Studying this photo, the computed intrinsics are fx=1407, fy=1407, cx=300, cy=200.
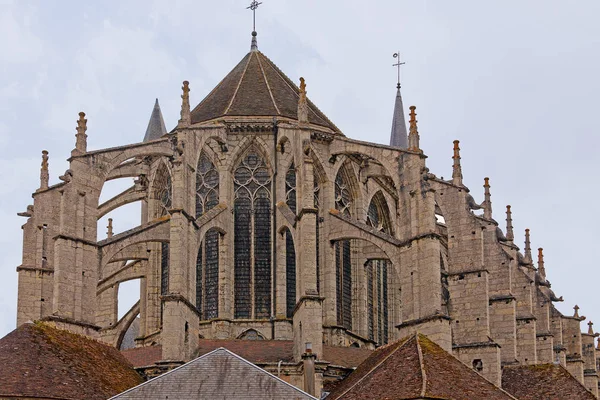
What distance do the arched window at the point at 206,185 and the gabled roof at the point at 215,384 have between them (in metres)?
13.8

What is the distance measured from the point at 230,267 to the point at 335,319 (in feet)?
13.3

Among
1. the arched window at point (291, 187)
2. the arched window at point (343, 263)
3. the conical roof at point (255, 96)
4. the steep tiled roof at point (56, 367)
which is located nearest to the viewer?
the steep tiled roof at point (56, 367)

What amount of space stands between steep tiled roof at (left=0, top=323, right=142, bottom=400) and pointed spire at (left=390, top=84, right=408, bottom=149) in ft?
104

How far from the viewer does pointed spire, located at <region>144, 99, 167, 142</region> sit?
210ft

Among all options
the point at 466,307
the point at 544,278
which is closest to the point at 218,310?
the point at 466,307

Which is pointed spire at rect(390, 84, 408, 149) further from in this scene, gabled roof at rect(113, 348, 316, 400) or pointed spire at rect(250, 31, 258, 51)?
gabled roof at rect(113, 348, 316, 400)

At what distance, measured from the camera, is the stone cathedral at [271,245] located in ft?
147

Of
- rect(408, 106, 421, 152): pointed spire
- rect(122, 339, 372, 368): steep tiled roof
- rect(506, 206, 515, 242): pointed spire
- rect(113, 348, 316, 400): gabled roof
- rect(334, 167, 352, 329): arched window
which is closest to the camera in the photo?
rect(113, 348, 316, 400): gabled roof

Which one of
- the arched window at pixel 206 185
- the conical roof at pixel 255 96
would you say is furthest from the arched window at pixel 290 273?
the conical roof at pixel 255 96

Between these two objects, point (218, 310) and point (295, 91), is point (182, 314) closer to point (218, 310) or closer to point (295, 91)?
point (218, 310)

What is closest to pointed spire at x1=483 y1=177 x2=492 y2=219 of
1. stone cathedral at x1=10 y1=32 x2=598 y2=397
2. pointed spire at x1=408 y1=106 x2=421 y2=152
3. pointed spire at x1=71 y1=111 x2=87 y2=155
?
stone cathedral at x1=10 y1=32 x2=598 y2=397

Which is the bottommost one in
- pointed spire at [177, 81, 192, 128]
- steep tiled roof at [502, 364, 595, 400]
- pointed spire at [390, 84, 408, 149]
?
steep tiled roof at [502, 364, 595, 400]

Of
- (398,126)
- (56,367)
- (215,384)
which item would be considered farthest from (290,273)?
(398,126)

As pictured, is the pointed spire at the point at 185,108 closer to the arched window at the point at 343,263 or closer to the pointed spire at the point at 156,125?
the arched window at the point at 343,263
